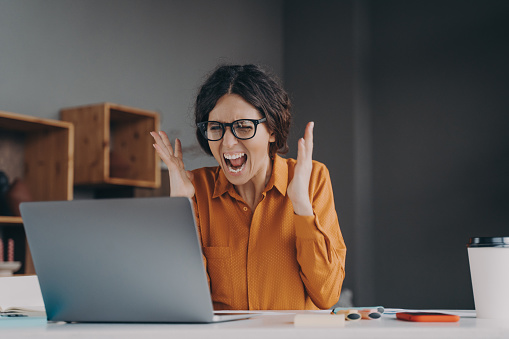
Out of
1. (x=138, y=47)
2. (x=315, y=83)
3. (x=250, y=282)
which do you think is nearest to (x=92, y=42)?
(x=138, y=47)

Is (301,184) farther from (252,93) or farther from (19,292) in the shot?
(19,292)

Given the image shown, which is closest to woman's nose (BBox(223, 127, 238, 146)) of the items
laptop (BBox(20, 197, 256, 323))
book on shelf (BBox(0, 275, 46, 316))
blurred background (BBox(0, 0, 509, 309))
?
book on shelf (BBox(0, 275, 46, 316))

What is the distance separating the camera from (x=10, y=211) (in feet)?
9.55

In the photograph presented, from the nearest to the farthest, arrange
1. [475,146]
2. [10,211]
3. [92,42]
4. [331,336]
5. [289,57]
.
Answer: [331,336] → [10,211] → [92,42] → [475,146] → [289,57]

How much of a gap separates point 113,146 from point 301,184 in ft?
7.66

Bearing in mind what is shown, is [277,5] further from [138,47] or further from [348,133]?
[138,47]

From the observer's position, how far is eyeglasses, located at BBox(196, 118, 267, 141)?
172 cm

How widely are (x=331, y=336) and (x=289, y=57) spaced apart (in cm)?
446

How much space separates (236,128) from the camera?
5.69ft

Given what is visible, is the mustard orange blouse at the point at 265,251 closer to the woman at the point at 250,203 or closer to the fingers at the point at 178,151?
the woman at the point at 250,203

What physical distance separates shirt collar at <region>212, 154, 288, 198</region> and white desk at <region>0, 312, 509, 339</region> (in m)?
0.89

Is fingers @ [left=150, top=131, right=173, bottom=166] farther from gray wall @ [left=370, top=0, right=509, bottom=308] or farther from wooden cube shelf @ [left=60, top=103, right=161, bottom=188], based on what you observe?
gray wall @ [left=370, top=0, right=509, bottom=308]

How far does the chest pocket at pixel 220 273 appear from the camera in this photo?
5.61 feet

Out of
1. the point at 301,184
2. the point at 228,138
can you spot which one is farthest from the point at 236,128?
the point at 301,184
